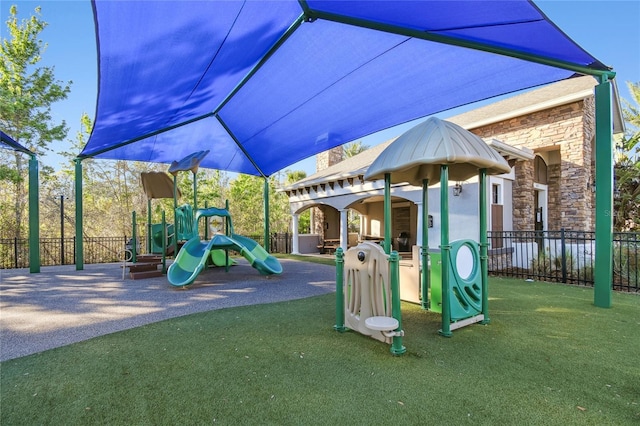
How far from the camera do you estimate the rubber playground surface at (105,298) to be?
406 cm

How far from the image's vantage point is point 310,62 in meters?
5.90

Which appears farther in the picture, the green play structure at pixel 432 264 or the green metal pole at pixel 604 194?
the green metal pole at pixel 604 194

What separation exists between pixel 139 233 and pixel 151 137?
12.3 metres

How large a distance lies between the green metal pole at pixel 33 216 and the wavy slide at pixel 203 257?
5136 mm

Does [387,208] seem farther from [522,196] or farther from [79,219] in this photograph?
[79,219]

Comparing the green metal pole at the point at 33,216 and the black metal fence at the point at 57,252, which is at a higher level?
the green metal pole at the point at 33,216

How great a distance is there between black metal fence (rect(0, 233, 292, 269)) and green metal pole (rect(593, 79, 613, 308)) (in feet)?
44.6

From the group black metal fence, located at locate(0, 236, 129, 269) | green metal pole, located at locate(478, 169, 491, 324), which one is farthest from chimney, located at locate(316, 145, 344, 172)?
green metal pole, located at locate(478, 169, 491, 324)

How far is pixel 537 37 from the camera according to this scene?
13.1ft

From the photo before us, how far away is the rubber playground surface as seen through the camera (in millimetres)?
4062

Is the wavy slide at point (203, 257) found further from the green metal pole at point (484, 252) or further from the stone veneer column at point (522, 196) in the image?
the stone veneer column at point (522, 196)

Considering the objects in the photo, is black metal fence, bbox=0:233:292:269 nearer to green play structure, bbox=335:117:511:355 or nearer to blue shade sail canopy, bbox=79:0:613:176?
blue shade sail canopy, bbox=79:0:613:176

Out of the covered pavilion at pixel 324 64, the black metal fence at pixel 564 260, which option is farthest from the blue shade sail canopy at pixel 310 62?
the black metal fence at pixel 564 260

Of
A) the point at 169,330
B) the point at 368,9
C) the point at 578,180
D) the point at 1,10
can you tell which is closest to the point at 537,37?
the point at 368,9
